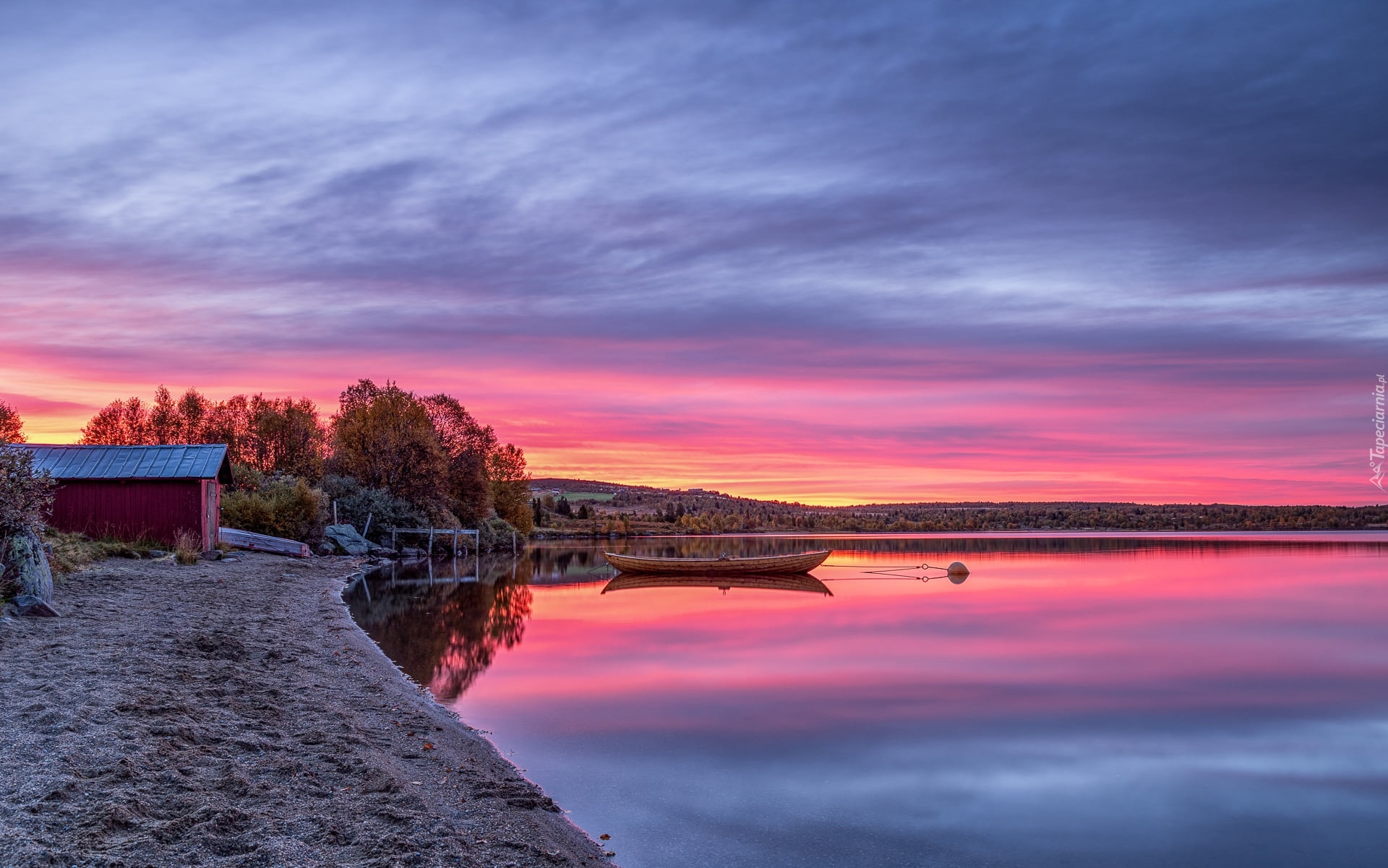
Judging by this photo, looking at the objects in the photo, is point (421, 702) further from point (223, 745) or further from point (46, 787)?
point (46, 787)

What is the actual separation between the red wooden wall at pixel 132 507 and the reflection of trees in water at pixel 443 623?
5.53 metres

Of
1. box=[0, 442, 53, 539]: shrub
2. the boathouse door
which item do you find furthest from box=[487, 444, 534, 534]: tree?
box=[0, 442, 53, 539]: shrub

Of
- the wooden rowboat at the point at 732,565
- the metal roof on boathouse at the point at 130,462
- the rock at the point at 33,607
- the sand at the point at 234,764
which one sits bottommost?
the wooden rowboat at the point at 732,565

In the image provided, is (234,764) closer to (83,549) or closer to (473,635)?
(473,635)

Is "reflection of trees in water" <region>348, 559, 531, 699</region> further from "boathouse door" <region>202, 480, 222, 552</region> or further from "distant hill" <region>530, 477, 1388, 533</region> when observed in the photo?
"distant hill" <region>530, 477, 1388, 533</region>

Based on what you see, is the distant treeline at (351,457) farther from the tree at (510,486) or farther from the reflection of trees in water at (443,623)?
the reflection of trees in water at (443,623)

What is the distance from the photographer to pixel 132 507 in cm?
2661

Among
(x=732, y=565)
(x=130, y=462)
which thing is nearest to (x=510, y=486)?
(x=732, y=565)

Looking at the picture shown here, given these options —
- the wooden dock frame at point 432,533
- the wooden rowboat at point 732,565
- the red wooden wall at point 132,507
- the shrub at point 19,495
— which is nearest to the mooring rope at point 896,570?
the wooden rowboat at point 732,565

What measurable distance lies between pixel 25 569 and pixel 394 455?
3867 cm

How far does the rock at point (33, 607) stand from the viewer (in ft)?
38.9

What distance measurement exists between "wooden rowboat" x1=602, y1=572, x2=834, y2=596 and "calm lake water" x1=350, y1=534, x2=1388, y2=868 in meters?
4.79

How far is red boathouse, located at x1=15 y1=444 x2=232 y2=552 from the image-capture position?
2645 cm

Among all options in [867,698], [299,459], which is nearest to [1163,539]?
[299,459]
